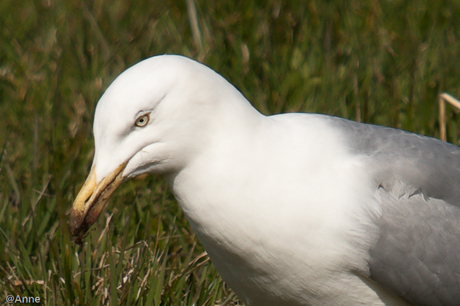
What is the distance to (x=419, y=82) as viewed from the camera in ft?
18.7

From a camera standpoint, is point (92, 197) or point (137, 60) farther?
point (137, 60)

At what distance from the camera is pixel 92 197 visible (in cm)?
294

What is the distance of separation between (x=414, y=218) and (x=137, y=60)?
329 centimetres

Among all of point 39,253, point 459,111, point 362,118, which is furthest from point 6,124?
point 459,111

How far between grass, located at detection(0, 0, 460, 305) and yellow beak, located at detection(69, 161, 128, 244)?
18.8 inches

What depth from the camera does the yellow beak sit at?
291 cm

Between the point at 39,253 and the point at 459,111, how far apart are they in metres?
3.24

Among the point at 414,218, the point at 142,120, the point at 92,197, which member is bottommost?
the point at 414,218

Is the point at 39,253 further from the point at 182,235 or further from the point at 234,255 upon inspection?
the point at 234,255

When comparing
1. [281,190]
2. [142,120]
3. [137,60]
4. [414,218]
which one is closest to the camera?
[142,120]

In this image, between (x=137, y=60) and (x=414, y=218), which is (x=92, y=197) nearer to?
(x=414, y=218)

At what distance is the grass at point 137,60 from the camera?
3.85m

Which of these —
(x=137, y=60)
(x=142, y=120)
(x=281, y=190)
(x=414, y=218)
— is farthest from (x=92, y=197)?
(x=137, y=60)

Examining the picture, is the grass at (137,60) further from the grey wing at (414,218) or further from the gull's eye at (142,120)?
the grey wing at (414,218)
